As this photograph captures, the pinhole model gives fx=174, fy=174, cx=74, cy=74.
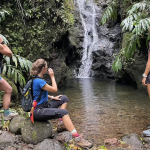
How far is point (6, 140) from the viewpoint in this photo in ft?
10.1

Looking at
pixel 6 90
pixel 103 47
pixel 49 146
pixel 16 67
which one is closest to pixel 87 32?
pixel 103 47

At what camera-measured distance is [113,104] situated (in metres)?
6.51

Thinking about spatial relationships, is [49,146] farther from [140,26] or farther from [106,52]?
[106,52]

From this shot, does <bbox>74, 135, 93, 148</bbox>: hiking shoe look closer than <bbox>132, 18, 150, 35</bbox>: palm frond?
Yes

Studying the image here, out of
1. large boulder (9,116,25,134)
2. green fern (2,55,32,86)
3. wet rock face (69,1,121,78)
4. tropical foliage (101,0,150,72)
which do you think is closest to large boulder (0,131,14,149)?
large boulder (9,116,25,134)

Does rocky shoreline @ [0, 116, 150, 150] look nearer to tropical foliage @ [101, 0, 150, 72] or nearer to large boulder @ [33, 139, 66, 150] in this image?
large boulder @ [33, 139, 66, 150]

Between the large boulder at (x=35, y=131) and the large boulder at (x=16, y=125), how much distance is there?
11.7 inches

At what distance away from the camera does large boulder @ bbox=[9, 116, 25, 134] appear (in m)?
3.45

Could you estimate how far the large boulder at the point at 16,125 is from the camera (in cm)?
345

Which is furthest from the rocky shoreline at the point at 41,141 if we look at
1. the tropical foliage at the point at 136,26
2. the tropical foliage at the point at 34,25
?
the tropical foliage at the point at 34,25

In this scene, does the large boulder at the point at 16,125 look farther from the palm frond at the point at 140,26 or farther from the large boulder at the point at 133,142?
the palm frond at the point at 140,26

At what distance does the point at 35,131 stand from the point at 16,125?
2.04ft

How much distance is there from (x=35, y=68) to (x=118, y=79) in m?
10.0

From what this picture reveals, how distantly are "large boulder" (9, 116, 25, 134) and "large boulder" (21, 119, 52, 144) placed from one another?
296 mm
